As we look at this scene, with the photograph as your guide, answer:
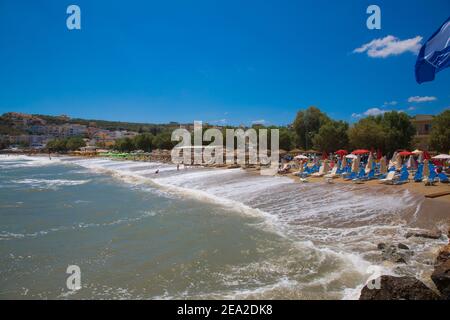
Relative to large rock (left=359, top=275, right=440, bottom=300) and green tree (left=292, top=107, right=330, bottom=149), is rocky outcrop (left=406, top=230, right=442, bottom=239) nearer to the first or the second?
large rock (left=359, top=275, right=440, bottom=300)

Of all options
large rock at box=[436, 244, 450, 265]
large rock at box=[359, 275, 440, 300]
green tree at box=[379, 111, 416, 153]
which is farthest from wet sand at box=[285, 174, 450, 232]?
green tree at box=[379, 111, 416, 153]

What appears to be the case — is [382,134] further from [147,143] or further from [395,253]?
[147,143]

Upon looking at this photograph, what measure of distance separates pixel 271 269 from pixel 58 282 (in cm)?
515

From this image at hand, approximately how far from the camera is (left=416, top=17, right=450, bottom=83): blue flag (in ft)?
19.0

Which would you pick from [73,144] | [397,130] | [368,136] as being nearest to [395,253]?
[368,136]

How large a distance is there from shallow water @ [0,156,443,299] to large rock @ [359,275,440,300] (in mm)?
976

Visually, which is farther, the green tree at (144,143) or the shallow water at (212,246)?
the green tree at (144,143)

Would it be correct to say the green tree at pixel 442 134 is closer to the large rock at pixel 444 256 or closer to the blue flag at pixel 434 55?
the large rock at pixel 444 256

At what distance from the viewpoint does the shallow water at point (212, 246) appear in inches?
293

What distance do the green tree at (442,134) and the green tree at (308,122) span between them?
20827 millimetres

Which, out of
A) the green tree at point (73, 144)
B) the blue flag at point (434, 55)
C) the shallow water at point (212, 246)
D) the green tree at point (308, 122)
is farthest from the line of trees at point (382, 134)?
the green tree at point (73, 144)

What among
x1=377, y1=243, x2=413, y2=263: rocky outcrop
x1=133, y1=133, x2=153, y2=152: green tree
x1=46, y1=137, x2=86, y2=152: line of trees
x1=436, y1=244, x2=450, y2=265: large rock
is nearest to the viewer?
x1=436, y1=244, x2=450, y2=265: large rock

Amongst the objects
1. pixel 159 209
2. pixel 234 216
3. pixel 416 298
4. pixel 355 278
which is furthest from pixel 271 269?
pixel 159 209
